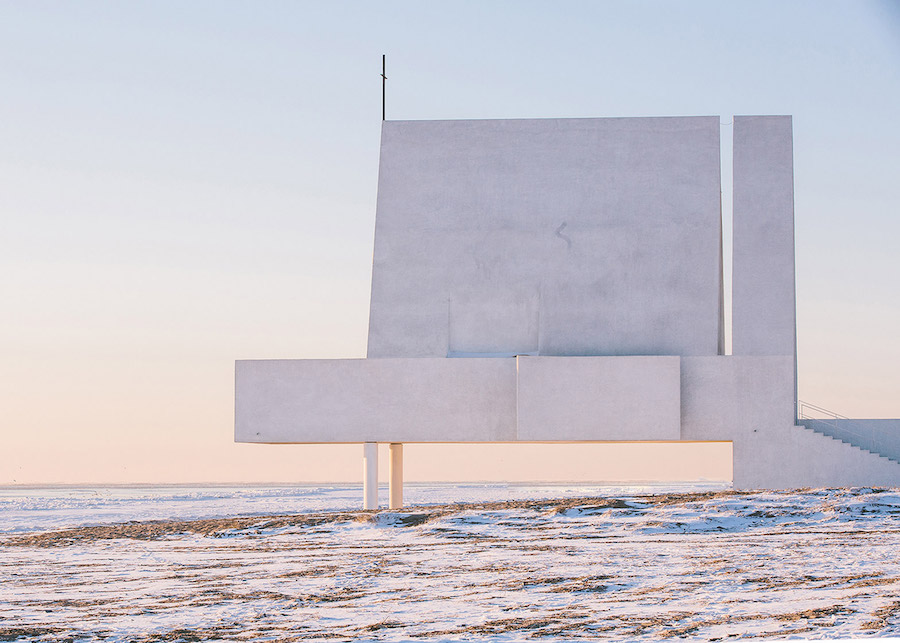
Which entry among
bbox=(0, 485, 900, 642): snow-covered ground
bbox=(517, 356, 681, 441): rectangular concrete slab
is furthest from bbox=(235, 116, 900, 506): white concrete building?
bbox=(0, 485, 900, 642): snow-covered ground

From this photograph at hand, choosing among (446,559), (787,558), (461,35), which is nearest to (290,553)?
(446,559)

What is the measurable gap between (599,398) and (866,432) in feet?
17.4

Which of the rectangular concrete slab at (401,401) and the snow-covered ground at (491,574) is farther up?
the rectangular concrete slab at (401,401)

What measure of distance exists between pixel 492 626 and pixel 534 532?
22.1 feet

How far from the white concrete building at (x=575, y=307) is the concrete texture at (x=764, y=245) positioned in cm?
3

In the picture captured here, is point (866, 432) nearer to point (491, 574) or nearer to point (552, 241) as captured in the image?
point (552, 241)

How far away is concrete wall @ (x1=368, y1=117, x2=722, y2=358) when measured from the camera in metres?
21.2

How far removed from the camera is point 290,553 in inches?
567

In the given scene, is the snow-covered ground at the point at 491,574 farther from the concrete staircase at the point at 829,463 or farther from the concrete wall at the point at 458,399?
the concrete staircase at the point at 829,463

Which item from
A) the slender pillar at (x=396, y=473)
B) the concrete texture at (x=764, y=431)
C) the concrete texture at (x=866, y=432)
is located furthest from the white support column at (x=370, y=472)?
the concrete texture at (x=866, y=432)

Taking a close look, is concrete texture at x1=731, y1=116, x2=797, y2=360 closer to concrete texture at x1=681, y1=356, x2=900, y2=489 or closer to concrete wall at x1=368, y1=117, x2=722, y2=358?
concrete wall at x1=368, y1=117, x2=722, y2=358

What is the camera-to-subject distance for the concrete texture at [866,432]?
21141 mm

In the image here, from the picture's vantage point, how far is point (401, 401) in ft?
67.2

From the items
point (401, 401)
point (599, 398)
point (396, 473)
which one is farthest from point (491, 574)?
point (396, 473)
